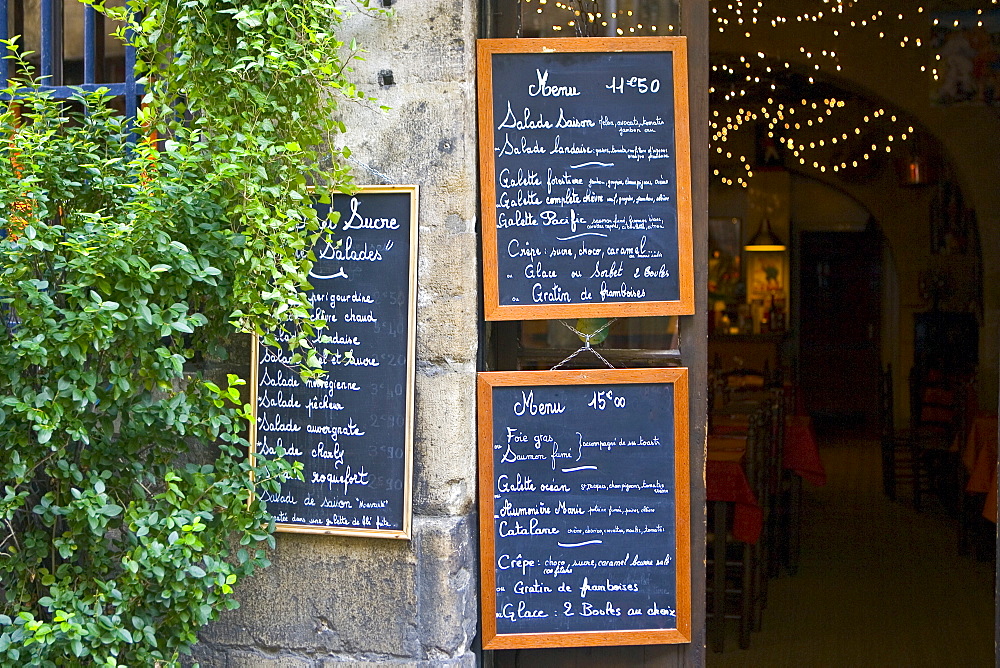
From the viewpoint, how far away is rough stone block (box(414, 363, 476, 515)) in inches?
117

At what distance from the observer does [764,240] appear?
14102mm

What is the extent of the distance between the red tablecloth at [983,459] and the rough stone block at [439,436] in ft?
13.6

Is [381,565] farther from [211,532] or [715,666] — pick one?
[715,666]

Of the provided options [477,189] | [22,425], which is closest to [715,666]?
[477,189]

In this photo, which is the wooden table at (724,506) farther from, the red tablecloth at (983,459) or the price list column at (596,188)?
the price list column at (596,188)

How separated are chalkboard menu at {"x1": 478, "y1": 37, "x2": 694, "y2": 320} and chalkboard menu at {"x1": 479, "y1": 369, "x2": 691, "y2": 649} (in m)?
0.27

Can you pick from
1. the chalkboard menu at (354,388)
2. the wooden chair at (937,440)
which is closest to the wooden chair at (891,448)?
the wooden chair at (937,440)

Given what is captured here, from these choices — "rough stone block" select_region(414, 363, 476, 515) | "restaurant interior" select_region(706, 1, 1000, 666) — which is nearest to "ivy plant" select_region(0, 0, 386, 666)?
"rough stone block" select_region(414, 363, 476, 515)

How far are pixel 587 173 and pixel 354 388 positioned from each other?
937mm

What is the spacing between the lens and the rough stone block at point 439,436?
9.71 feet

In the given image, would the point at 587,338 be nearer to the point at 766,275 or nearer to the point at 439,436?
the point at 439,436

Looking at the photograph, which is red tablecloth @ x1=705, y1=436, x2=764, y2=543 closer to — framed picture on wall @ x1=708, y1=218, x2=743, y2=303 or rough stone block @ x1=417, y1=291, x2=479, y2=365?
rough stone block @ x1=417, y1=291, x2=479, y2=365

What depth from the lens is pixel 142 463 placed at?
2.62 meters

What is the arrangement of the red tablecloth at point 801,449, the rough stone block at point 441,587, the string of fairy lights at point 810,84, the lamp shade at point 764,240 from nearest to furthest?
the rough stone block at point 441,587 < the red tablecloth at point 801,449 < the string of fairy lights at point 810,84 < the lamp shade at point 764,240
